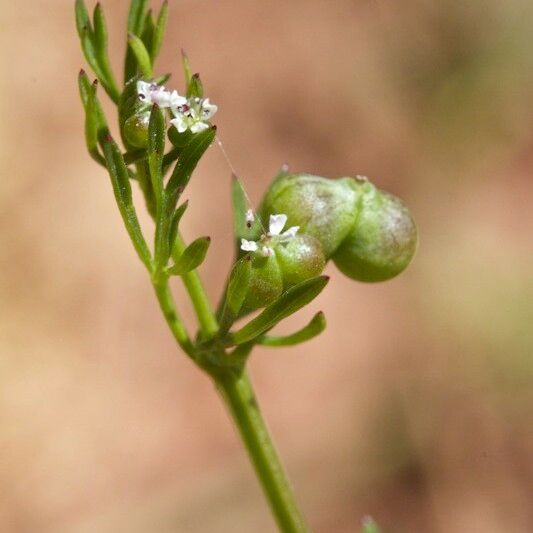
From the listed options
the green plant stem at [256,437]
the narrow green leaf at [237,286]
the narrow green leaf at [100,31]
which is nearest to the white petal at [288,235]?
the narrow green leaf at [237,286]

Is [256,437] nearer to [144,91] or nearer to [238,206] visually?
[238,206]

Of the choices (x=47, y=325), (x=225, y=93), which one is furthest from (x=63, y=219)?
(x=225, y=93)

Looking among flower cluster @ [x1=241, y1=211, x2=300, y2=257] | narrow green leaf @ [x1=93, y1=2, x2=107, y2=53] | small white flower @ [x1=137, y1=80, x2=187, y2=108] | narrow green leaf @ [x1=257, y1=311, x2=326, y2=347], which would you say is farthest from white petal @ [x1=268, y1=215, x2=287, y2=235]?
narrow green leaf @ [x1=93, y1=2, x2=107, y2=53]

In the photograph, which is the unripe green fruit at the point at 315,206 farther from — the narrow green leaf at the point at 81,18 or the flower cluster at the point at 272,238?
the narrow green leaf at the point at 81,18

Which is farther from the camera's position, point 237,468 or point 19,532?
point 237,468

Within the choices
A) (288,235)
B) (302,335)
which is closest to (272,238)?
(288,235)

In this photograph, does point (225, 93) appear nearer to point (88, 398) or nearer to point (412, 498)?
point (88, 398)
